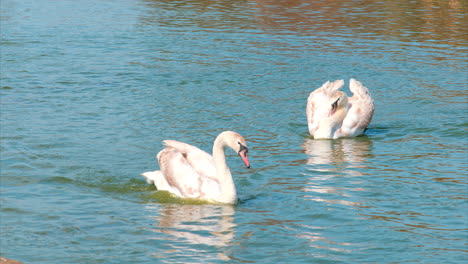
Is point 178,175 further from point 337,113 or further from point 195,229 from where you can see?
point 337,113

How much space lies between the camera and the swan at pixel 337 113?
16312 millimetres

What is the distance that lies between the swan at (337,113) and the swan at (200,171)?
4.27m

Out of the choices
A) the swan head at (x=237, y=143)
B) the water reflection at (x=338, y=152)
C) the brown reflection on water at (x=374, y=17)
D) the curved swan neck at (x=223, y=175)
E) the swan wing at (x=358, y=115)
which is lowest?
the brown reflection on water at (x=374, y=17)

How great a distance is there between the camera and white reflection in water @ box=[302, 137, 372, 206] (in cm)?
1291

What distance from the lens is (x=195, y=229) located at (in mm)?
10961

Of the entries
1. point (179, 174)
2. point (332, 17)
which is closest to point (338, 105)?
point (179, 174)

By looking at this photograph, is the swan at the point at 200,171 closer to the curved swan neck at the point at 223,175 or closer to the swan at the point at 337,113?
the curved swan neck at the point at 223,175

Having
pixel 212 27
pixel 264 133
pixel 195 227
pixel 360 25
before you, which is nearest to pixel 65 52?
pixel 212 27

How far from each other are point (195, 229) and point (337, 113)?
20.3 feet

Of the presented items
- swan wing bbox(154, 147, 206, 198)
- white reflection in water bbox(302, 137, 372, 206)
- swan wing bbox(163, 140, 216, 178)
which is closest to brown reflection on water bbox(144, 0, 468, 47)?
white reflection in water bbox(302, 137, 372, 206)

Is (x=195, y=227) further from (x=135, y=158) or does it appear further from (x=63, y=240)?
(x=135, y=158)

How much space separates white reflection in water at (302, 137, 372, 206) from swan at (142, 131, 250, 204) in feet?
4.68

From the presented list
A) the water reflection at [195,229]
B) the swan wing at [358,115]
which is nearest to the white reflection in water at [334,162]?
the swan wing at [358,115]

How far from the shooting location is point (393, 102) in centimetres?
1914
